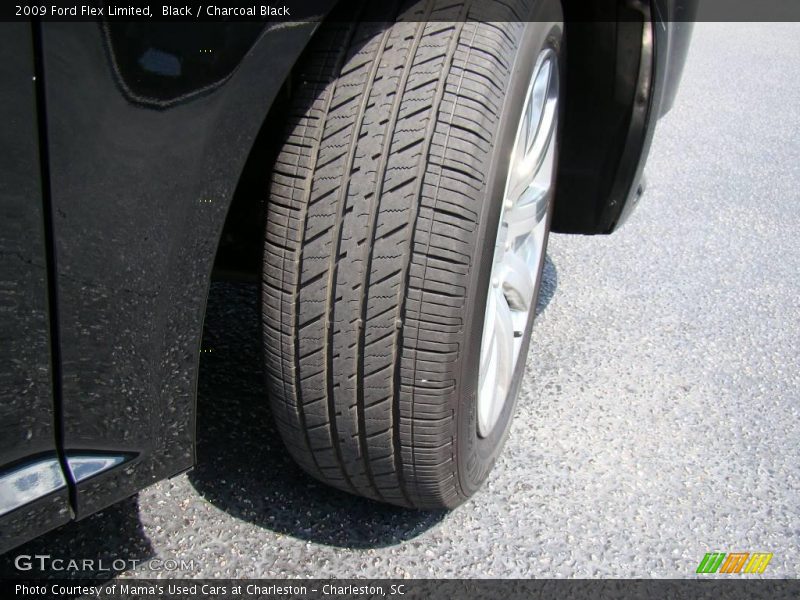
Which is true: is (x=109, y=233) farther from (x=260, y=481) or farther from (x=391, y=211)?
(x=260, y=481)

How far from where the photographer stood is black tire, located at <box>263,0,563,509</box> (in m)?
1.19

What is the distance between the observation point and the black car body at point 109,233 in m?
0.84

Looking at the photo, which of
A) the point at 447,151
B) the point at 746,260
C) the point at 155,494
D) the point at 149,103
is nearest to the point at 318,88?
the point at 447,151

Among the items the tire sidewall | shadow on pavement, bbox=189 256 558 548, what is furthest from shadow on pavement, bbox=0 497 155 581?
the tire sidewall

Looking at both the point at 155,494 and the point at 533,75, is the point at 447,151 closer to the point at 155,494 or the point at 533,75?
the point at 533,75

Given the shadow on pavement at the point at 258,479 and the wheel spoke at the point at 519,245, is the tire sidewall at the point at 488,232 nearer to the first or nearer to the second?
the wheel spoke at the point at 519,245

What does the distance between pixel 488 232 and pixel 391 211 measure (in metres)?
0.17

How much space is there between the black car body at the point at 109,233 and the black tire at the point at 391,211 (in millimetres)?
166

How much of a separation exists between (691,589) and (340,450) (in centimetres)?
70

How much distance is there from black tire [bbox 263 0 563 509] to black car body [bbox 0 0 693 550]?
0.17 m

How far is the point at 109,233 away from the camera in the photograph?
3.08 ft

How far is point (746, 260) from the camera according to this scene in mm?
2738

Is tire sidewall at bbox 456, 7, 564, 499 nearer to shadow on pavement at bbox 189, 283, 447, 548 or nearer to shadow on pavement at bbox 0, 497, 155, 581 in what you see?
shadow on pavement at bbox 189, 283, 447, 548

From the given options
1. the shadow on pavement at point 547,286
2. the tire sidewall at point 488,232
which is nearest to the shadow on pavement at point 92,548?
the tire sidewall at point 488,232
